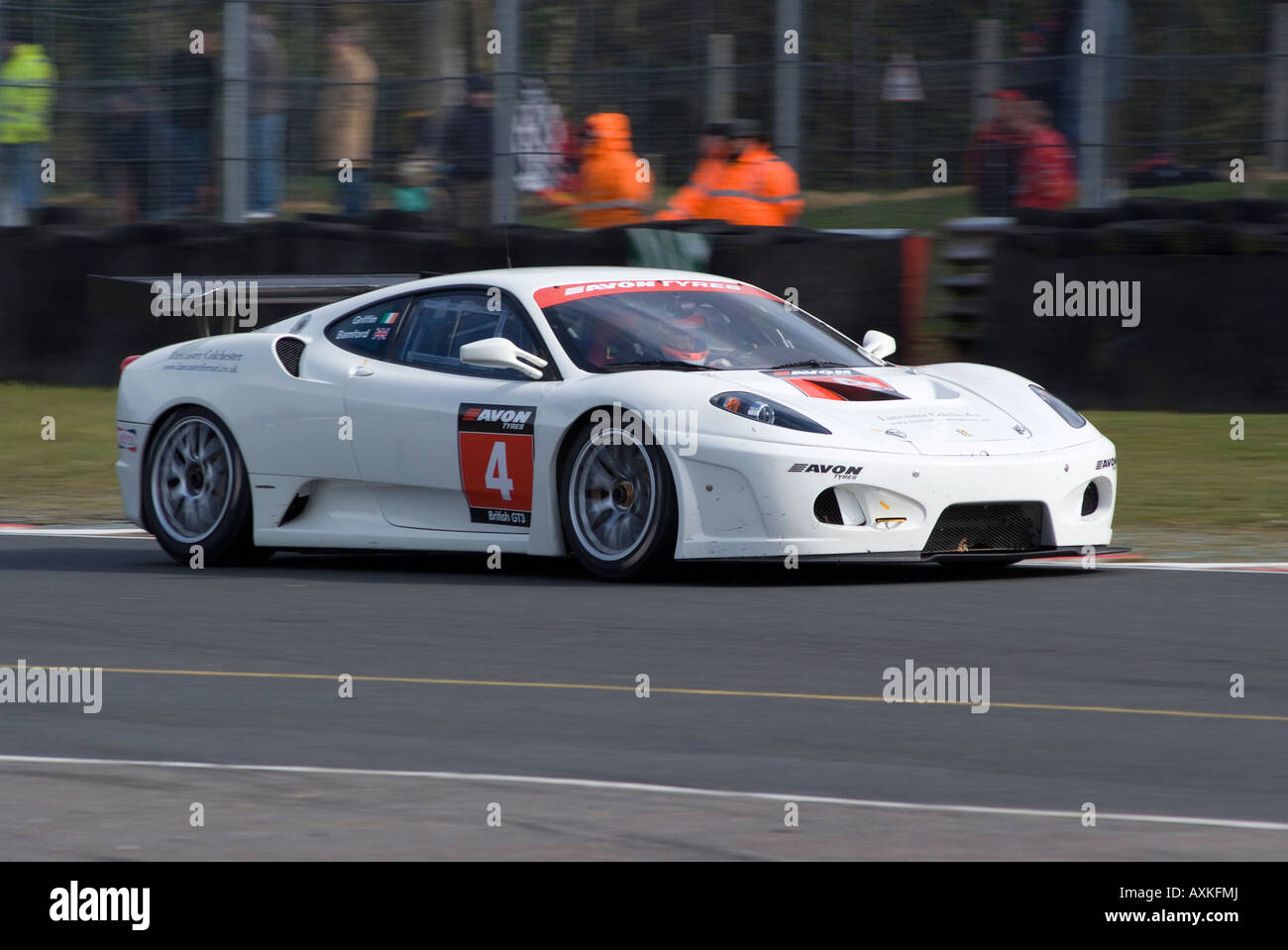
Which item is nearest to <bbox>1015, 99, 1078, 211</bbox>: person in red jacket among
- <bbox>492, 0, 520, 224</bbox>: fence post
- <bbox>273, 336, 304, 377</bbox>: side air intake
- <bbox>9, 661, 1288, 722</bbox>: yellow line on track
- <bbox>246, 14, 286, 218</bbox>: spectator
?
<bbox>492, 0, 520, 224</bbox>: fence post

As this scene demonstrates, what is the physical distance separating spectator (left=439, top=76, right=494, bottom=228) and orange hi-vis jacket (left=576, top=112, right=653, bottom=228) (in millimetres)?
796

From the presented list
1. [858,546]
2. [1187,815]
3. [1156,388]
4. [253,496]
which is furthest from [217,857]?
[1156,388]

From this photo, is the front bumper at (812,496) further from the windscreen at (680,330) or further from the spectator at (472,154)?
the spectator at (472,154)

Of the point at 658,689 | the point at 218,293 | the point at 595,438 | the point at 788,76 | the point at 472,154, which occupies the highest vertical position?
the point at 788,76

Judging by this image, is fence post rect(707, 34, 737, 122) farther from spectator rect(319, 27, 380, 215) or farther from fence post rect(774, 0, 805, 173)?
spectator rect(319, 27, 380, 215)

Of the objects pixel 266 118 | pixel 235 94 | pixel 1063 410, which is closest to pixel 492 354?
pixel 1063 410

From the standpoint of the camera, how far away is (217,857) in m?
4.38

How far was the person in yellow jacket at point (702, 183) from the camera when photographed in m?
15.1

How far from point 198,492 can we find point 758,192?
632cm

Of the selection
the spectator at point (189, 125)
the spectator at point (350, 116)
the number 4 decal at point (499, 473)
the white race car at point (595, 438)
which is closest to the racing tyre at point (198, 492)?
the white race car at point (595, 438)

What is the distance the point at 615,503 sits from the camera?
8555mm

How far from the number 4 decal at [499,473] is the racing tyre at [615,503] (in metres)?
0.26

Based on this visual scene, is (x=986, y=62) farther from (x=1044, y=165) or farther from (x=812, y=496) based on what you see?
(x=812, y=496)
